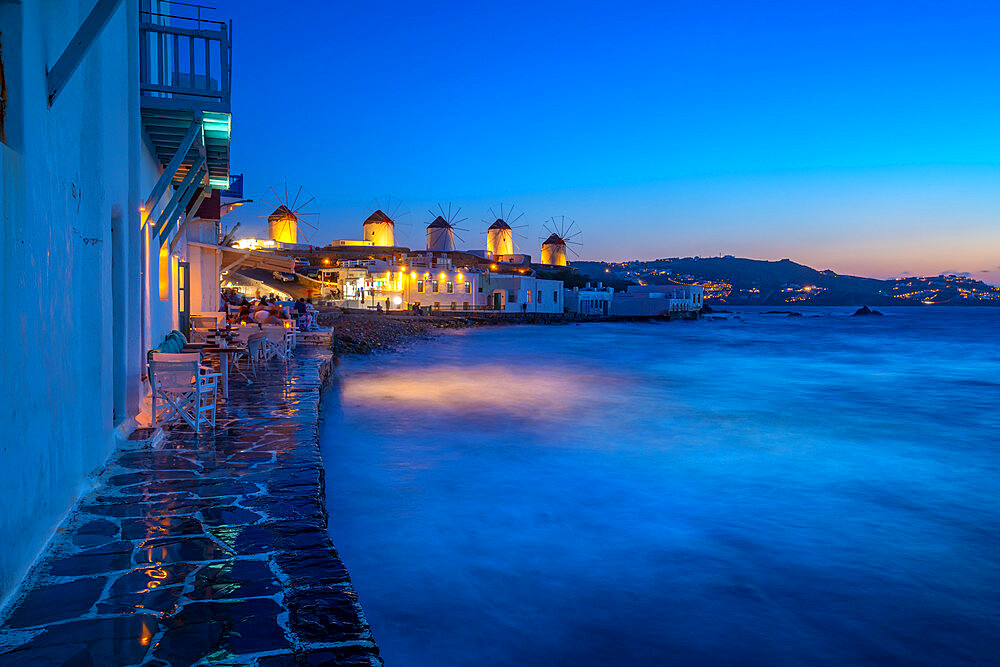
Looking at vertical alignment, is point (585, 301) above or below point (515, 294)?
below

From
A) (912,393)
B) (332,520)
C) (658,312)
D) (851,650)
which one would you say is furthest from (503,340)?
(658,312)

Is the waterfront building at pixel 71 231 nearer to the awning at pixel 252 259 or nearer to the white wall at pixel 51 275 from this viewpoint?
the white wall at pixel 51 275

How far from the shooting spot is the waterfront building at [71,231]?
2770 millimetres

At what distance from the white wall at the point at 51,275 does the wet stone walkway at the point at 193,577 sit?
0.19 meters

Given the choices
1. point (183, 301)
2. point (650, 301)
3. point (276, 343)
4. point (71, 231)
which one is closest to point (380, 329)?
point (183, 301)

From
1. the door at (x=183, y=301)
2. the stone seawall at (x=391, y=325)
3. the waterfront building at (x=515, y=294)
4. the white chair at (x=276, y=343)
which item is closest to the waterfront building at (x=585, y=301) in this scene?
the waterfront building at (x=515, y=294)

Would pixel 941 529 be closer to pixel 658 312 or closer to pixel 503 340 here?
pixel 503 340

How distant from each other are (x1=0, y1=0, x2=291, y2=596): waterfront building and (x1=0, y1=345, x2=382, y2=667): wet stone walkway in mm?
204

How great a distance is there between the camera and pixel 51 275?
3.36 metres

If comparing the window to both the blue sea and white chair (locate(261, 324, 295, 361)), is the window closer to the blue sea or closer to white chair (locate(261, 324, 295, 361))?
white chair (locate(261, 324, 295, 361))

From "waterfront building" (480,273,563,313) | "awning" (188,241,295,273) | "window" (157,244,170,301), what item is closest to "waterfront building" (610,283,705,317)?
"waterfront building" (480,273,563,313)

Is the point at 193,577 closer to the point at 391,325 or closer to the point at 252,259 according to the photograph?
the point at 252,259

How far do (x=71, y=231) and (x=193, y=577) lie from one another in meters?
2.21

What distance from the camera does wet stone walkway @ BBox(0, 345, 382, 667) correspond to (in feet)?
8.09
